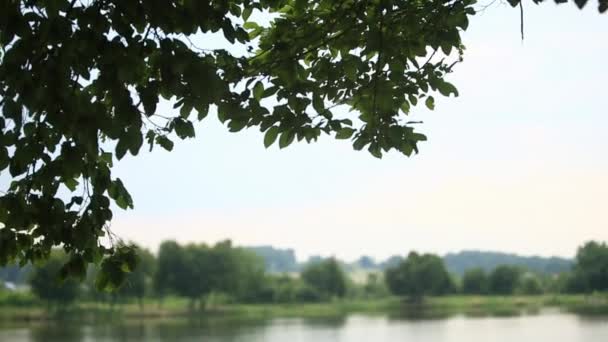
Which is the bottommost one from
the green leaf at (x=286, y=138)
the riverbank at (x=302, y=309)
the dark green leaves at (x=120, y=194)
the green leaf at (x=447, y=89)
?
the riverbank at (x=302, y=309)

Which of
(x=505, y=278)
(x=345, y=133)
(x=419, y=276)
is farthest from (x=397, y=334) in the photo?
(x=345, y=133)

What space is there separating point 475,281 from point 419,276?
453 cm

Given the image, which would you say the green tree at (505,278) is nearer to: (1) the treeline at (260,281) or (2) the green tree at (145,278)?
(1) the treeline at (260,281)

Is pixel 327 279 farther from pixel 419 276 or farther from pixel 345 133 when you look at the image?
pixel 345 133

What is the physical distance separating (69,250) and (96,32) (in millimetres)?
1156

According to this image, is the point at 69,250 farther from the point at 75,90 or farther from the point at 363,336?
the point at 363,336

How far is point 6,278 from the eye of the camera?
5828 centimetres

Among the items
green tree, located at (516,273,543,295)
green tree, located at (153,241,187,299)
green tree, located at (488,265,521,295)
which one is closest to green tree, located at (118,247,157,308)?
green tree, located at (153,241,187,299)

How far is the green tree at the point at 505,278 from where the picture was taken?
46.0 metres

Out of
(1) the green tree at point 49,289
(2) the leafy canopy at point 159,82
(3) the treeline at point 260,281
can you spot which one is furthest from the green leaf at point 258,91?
(3) the treeline at point 260,281

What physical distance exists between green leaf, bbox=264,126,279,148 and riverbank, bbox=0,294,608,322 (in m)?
42.3

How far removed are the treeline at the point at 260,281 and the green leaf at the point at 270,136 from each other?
4147 cm

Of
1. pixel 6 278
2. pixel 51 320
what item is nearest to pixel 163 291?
pixel 51 320

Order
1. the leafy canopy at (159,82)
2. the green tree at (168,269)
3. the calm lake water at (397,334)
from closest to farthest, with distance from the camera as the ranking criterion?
the leafy canopy at (159,82)
the calm lake water at (397,334)
the green tree at (168,269)
